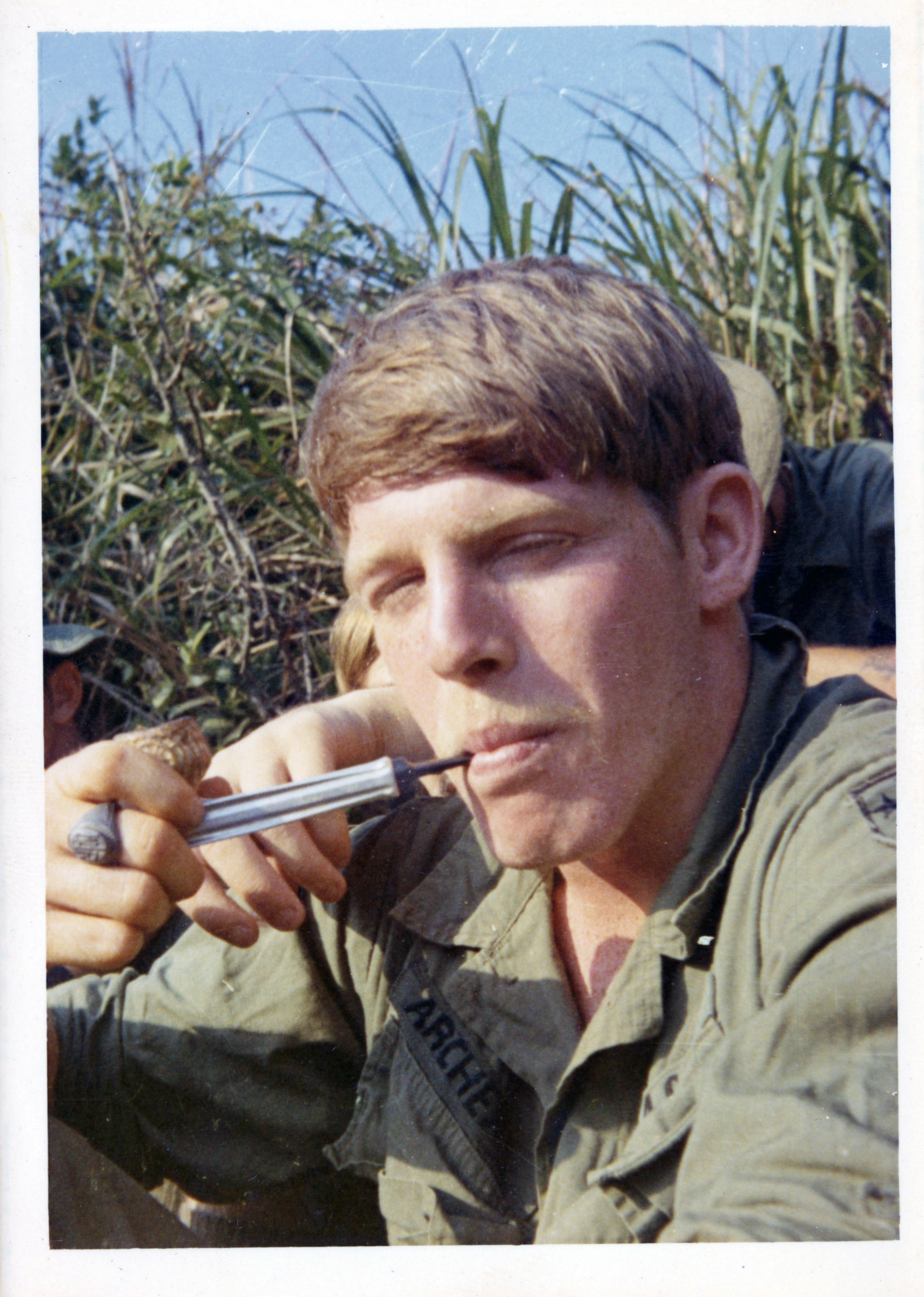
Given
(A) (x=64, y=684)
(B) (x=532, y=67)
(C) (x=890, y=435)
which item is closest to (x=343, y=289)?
(B) (x=532, y=67)

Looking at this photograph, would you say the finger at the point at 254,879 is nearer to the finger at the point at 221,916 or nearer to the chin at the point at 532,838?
the finger at the point at 221,916

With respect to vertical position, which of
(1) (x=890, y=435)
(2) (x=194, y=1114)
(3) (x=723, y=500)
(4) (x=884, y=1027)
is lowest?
(2) (x=194, y=1114)

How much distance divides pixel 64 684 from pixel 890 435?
1.23 metres

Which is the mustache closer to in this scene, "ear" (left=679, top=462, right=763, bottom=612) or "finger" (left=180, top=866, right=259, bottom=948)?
"ear" (left=679, top=462, right=763, bottom=612)

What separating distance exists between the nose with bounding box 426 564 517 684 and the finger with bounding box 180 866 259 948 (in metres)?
0.38

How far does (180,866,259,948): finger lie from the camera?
120cm

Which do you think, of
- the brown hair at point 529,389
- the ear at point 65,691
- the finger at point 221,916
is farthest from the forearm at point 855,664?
the ear at point 65,691

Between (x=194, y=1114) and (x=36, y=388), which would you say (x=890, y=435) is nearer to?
(x=36, y=388)

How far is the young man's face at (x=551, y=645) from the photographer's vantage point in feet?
3.55

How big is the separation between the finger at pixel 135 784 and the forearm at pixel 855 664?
0.69 meters

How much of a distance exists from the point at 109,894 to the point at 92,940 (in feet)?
0.23

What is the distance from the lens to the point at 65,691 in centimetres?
145

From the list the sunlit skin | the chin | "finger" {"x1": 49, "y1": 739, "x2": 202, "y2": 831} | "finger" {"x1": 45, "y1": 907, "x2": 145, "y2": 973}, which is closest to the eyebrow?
the sunlit skin

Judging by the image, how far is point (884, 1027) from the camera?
958 mm
